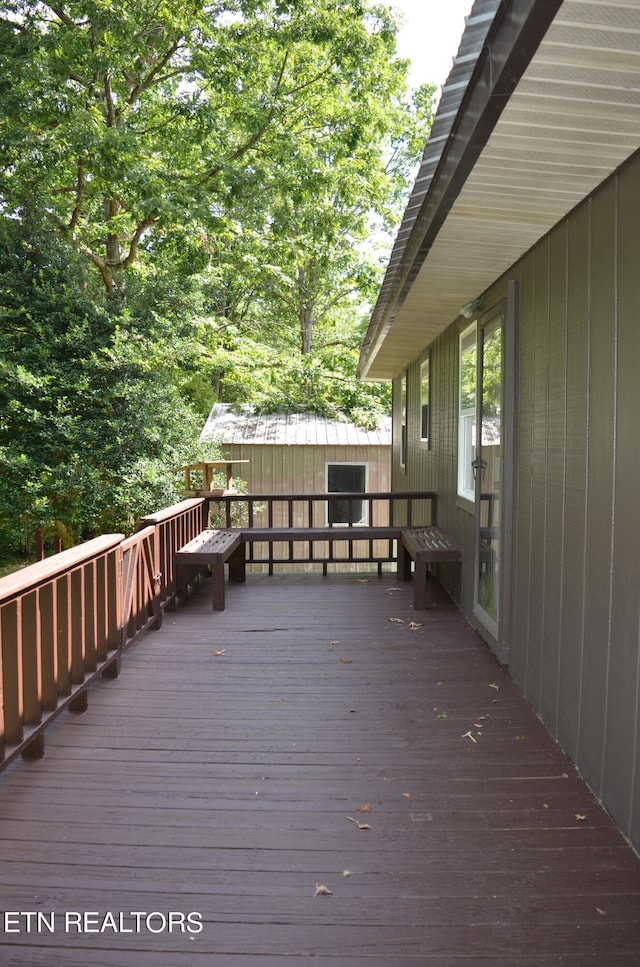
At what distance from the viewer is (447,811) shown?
2.40 metres

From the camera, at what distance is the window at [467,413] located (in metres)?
4.98

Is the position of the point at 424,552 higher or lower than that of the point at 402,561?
higher

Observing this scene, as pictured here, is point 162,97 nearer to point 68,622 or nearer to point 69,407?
point 69,407

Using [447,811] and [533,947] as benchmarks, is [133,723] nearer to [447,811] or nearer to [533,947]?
[447,811]

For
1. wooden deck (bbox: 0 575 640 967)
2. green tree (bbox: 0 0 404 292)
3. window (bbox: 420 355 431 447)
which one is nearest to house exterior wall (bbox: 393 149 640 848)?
wooden deck (bbox: 0 575 640 967)

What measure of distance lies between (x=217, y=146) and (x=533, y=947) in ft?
34.8

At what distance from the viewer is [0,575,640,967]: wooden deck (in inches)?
70.3

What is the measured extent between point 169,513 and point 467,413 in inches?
103

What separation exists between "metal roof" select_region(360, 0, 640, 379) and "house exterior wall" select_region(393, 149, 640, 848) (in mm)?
175

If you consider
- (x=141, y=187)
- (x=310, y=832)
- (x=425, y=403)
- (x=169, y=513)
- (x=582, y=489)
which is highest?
(x=141, y=187)

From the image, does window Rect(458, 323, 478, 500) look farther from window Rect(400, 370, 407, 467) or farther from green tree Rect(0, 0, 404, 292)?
green tree Rect(0, 0, 404, 292)

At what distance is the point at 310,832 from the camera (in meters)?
2.28

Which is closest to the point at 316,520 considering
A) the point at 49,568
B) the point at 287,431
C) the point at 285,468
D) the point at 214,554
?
the point at 285,468

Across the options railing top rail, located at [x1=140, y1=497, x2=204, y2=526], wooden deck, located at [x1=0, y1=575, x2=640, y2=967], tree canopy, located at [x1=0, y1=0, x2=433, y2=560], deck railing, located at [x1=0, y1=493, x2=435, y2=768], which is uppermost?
tree canopy, located at [x1=0, y1=0, x2=433, y2=560]
